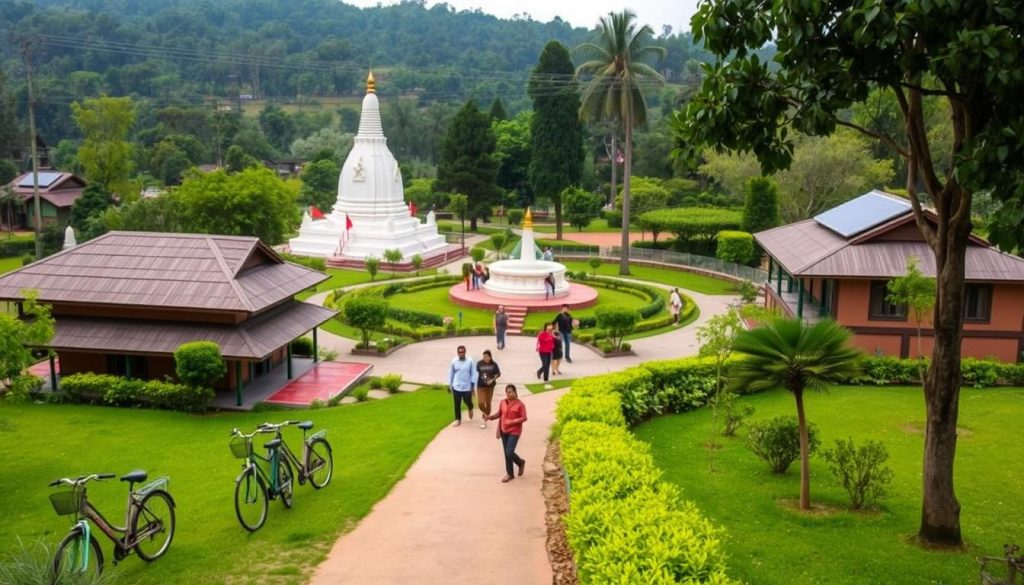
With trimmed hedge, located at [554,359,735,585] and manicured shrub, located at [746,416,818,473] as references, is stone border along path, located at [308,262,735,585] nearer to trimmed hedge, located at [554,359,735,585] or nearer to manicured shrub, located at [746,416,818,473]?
trimmed hedge, located at [554,359,735,585]

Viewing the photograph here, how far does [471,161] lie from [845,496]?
162 ft

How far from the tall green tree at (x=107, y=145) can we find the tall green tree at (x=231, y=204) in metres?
22.0

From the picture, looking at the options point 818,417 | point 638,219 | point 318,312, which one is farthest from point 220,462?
point 638,219

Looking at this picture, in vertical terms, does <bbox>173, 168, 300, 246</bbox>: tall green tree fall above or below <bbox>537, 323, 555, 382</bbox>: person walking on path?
above

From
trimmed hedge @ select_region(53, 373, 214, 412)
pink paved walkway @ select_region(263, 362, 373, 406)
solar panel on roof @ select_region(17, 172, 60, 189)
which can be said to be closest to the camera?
trimmed hedge @ select_region(53, 373, 214, 412)

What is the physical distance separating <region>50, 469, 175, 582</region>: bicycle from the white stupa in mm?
37315

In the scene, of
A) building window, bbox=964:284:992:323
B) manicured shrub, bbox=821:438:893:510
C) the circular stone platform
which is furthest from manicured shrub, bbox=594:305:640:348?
manicured shrub, bbox=821:438:893:510

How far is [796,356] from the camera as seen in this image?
11.8 meters

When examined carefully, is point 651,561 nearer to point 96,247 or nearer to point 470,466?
point 470,466

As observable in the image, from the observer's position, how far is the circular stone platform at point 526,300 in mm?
33344

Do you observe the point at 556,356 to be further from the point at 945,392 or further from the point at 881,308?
the point at 945,392

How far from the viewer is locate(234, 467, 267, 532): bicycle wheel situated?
10859mm

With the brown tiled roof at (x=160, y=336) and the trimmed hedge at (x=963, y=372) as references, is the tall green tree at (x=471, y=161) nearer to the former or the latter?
the brown tiled roof at (x=160, y=336)

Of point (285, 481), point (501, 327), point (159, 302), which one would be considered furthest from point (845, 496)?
point (159, 302)
